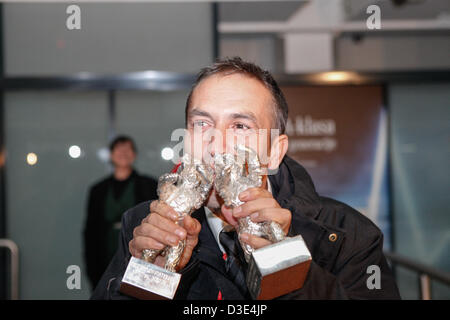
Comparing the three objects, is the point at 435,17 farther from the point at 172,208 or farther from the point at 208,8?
the point at 172,208

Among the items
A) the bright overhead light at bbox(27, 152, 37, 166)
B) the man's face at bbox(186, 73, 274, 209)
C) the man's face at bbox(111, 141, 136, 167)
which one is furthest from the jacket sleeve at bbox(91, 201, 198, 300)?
the bright overhead light at bbox(27, 152, 37, 166)

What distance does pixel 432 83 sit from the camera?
379 centimetres

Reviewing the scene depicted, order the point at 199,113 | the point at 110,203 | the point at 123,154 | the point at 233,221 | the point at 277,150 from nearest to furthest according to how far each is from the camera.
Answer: the point at 233,221
the point at 199,113
the point at 277,150
the point at 110,203
the point at 123,154

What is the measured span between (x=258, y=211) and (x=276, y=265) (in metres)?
0.12

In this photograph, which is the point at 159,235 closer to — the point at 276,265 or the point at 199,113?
the point at 276,265

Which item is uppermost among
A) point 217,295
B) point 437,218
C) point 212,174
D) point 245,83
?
point 245,83

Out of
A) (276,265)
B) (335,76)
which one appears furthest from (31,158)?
(276,265)

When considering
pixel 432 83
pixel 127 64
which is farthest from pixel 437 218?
pixel 127 64

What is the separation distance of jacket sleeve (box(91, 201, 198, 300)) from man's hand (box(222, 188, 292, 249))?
0.19 metres

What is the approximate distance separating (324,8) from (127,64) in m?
2.04

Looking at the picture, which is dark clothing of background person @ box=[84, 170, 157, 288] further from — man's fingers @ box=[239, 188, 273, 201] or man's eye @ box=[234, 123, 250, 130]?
man's fingers @ box=[239, 188, 273, 201]

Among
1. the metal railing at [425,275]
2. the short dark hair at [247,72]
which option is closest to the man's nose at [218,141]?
the short dark hair at [247,72]

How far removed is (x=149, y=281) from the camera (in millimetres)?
790

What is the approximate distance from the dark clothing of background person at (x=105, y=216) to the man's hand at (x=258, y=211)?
1962mm
